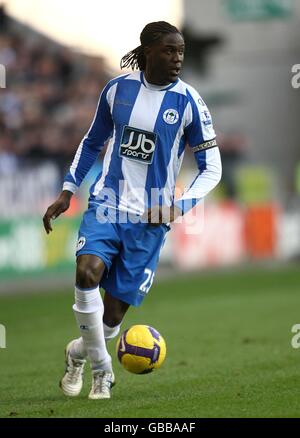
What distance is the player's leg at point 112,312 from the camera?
7.37 metres

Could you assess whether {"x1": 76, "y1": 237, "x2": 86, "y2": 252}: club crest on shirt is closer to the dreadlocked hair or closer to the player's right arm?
the player's right arm

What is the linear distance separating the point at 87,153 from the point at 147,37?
3.23 feet

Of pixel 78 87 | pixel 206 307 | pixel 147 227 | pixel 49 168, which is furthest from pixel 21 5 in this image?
pixel 147 227

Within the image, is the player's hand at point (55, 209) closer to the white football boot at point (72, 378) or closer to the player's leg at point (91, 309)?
the player's leg at point (91, 309)

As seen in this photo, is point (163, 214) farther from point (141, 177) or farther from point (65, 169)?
point (65, 169)

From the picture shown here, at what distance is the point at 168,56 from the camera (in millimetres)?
7176

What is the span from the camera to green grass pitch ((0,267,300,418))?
6.82 metres

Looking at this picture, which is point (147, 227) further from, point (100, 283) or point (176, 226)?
point (176, 226)

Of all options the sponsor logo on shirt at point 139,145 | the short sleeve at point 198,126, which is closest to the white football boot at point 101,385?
the sponsor logo on shirt at point 139,145

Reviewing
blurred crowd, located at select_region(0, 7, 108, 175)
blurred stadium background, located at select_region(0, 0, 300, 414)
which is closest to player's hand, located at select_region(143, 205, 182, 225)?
blurred stadium background, located at select_region(0, 0, 300, 414)

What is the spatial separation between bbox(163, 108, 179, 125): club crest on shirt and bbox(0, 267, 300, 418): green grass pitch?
1918 millimetres

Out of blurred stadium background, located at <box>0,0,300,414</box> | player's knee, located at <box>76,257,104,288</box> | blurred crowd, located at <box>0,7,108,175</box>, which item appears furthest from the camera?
blurred crowd, located at <box>0,7,108,175</box>

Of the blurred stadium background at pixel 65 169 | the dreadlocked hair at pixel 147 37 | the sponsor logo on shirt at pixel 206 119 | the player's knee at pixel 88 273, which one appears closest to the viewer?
the player's knee at pixel 88 273

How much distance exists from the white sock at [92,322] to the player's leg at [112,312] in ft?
0.73
